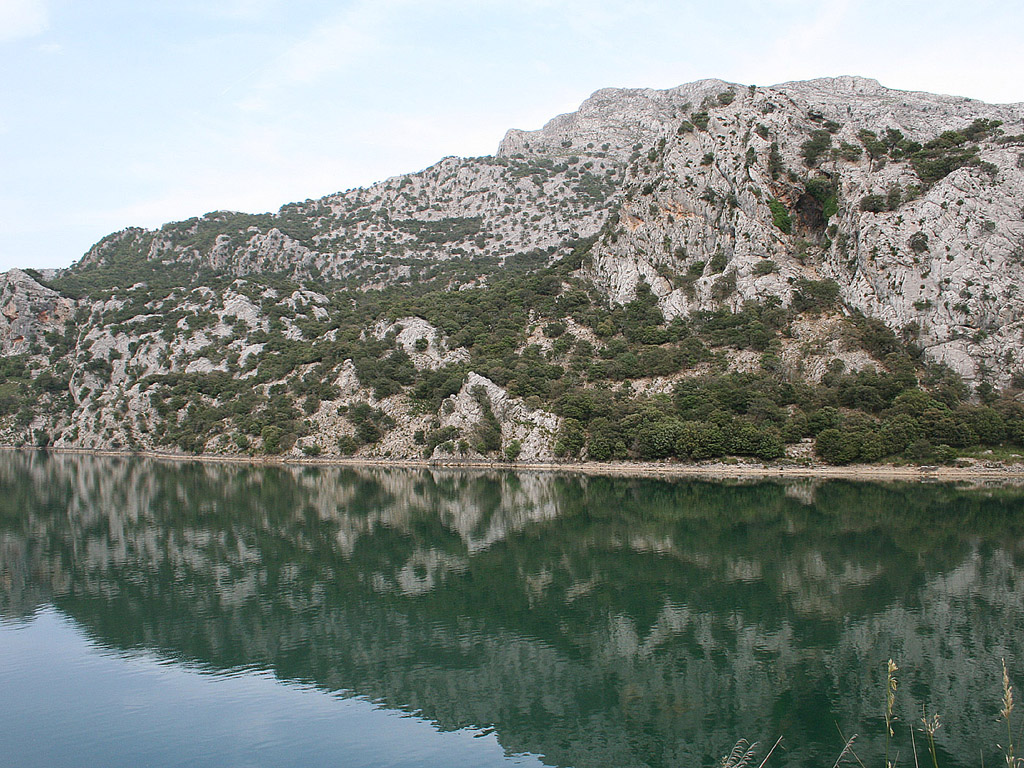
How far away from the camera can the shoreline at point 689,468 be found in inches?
2625

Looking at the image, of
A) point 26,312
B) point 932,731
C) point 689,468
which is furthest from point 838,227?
point 26,312

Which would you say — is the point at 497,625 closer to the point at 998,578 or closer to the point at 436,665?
the point at 436,665

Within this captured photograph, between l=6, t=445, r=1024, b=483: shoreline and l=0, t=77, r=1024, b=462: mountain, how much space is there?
1640mm

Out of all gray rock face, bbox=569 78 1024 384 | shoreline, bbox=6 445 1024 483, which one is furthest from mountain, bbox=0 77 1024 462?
shoreline, bbox=6 445 1024 483

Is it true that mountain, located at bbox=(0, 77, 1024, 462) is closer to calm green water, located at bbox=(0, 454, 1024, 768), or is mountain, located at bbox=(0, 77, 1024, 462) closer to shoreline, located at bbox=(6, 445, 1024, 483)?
shoreline, located at bbox=(6, 445, 1024, 483)

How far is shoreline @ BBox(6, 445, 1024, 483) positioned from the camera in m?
66.7

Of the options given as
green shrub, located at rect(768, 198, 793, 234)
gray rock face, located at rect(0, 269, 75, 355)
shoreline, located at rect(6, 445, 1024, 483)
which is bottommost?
shoreline, located at rect(6, 445, 1024, 483)

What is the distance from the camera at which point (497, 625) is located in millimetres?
25812

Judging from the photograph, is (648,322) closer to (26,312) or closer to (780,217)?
(780,217)

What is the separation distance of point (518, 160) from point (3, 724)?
180624mm

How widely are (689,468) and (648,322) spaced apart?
31.8m

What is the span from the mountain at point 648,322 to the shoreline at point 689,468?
164 cm

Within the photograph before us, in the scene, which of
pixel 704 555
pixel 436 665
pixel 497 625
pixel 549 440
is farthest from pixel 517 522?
pixel 549 440

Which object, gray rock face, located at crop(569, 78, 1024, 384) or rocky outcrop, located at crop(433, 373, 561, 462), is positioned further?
rocky outcrop, located at crop(433, 373, 561, 462)
